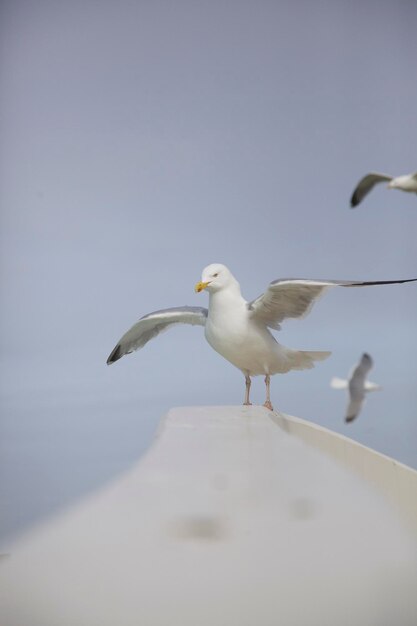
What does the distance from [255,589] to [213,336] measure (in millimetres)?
1139

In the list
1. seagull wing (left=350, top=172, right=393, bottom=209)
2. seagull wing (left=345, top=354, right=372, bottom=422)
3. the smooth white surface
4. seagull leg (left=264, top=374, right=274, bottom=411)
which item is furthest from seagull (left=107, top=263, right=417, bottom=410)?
the smooth white surface

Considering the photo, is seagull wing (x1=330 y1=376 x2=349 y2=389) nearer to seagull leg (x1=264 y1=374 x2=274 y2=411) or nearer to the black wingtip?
seagull leg (x1=264 y1=374 x2=274 y2=411)

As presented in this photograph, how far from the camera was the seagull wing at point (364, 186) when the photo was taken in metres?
1.25

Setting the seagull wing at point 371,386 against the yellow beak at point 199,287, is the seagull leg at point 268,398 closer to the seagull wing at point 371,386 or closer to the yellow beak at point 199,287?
the yellow beak at point 199,287

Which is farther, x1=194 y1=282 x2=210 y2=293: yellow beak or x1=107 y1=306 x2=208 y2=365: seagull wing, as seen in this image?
x1=107 y1=306 x2=208 y2=365: seagull wing

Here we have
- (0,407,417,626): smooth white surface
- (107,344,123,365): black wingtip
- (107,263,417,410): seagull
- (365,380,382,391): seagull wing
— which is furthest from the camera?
(107,344,123,365): black wingtip

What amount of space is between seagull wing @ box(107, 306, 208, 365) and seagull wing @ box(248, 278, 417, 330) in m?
0.18

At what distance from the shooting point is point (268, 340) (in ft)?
5.18

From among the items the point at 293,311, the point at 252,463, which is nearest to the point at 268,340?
the point at 293,311

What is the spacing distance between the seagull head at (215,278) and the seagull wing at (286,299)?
8 centimetres

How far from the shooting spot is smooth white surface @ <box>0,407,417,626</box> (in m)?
0.45

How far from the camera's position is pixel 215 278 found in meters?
1.60

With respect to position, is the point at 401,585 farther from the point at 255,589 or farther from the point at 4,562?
the point at 4,562

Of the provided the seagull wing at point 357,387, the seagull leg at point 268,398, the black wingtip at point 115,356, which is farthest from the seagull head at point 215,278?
the seagull wing at point 357,387
